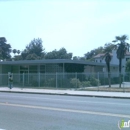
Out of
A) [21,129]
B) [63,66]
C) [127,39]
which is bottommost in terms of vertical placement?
[21,129]

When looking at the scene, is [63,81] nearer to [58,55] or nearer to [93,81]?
[93,81]

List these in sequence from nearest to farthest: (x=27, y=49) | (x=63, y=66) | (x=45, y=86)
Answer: (x=45, y=86) → (x=63, y=66) → (x=27, y=49)

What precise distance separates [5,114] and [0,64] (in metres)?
32.9

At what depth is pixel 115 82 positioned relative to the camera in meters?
46.4

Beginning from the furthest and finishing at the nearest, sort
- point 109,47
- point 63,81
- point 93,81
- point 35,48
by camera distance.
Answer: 1. point 35,48
2. point 109,47
3. point 93,81
4. point 63,81

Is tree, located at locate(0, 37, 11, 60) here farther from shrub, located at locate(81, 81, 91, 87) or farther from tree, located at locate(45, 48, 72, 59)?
shrub, located at locate(81, 81, 91, 87)

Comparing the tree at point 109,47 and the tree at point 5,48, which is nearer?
the tree at point 109,47

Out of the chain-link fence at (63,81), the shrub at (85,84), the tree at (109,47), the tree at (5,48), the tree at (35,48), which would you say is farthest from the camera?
the tree at (35,48)

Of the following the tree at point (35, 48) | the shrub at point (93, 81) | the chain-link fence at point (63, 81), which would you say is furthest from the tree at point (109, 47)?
the tree at point (35, 48)

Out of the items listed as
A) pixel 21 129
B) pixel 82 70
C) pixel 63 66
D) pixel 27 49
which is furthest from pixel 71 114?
pixel 27 49

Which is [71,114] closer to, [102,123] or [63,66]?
[102,123]

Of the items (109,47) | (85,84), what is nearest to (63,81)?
(85,84)

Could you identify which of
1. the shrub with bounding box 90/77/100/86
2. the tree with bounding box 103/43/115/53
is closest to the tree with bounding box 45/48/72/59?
the tree with bounding box 103/43/115/53

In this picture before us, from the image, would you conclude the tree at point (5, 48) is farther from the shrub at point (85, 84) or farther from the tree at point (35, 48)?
the shrub at point (85, 84)
